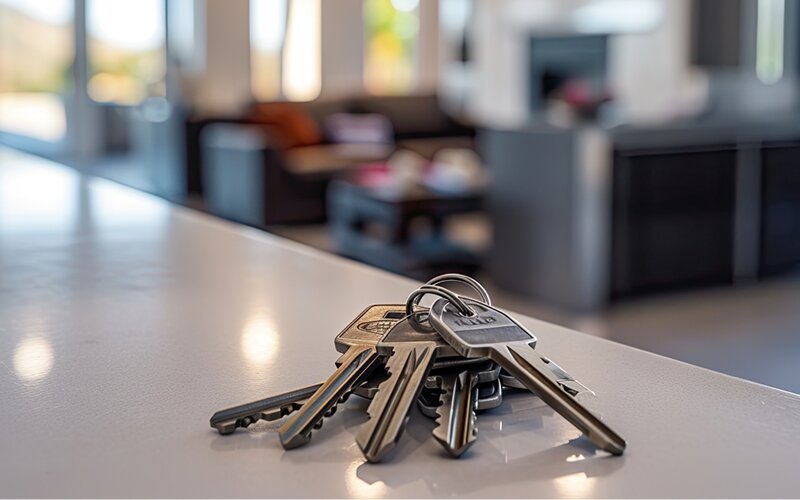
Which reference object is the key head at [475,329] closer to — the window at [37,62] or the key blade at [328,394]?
the key blade at [328,394]

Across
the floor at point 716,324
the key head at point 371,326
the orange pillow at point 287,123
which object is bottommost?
the floor at point 716,324

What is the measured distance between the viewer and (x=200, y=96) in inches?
335

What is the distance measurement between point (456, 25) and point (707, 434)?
11241 millimetres

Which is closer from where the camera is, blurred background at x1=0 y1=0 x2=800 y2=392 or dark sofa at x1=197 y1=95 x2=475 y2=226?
blurred background at x1=0 y1=0 x2=800 y2=392

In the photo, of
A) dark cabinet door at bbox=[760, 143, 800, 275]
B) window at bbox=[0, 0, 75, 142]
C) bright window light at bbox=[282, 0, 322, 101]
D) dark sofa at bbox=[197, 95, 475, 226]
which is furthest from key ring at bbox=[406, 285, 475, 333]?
window at bbox=[0, 0, 75, 142]

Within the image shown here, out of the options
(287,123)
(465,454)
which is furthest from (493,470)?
(287,123)

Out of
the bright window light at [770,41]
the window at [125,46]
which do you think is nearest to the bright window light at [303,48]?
the window at [125,46]

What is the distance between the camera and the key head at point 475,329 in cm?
66

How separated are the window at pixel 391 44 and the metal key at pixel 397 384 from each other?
34.8 feet

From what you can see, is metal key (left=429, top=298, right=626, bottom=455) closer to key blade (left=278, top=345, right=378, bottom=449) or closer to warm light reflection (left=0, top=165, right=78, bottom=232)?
key blade (left=278, top=345, right=378, bottom=449)

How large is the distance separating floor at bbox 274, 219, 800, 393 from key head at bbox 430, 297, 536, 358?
9.50 ft

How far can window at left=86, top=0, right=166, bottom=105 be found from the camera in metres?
11.0

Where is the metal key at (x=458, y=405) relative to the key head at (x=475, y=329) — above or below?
below

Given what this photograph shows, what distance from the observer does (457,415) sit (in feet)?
2.18
